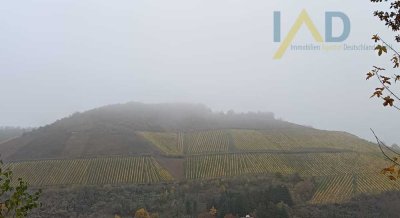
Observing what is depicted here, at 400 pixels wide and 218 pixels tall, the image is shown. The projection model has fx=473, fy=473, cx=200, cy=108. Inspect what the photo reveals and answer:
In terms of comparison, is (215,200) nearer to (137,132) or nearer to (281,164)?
(281,164)

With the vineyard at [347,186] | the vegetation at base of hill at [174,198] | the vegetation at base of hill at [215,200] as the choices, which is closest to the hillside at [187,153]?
the vineyard at [347,186]

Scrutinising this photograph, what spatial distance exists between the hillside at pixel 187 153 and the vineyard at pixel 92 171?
0.20 metres

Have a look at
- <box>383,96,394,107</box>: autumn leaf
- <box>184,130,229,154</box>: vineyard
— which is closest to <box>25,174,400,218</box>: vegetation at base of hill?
<box>184,130,229,154</box>: vineyard

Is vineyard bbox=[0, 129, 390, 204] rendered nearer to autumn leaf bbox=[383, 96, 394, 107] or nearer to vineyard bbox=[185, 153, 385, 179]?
vineyard bbox=[185, 153, 385, 179]

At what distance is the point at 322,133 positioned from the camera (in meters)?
130

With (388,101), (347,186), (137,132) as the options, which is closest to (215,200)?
(347,186)

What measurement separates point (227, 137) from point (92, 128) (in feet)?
122

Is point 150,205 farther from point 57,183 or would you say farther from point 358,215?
point 358,215

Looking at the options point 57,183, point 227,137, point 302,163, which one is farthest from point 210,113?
→ point 57,183

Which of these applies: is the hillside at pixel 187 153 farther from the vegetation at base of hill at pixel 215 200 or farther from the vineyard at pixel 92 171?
the vegetation at base of hill at pixel 215 200

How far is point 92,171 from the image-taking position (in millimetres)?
99625

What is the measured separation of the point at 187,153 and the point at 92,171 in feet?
80.0

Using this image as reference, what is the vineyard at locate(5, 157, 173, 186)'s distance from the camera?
9544 centimetres

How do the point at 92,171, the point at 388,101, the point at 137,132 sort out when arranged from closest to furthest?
the point at 388,101
the point at 92,171
the point at 137,132
